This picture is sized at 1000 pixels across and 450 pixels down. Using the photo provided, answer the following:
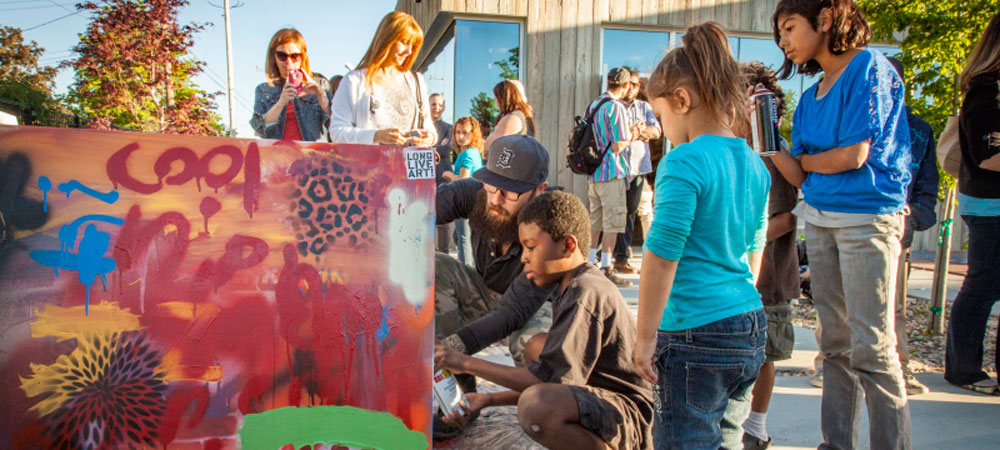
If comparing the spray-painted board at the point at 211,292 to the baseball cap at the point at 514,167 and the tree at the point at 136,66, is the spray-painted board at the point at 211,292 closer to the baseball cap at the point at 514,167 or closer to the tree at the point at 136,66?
the baseball cap at the point at 514,167

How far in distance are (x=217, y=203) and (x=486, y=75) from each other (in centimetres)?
586

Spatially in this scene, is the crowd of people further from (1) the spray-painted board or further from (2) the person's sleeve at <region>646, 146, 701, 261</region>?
(1) the spray-painted board

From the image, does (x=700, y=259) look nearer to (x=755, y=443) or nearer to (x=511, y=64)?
(x=755, y=443)

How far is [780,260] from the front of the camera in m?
2.34

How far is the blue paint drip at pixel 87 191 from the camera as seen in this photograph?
1.57 meters

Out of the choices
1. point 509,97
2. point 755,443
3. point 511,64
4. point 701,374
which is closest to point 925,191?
point 755,443

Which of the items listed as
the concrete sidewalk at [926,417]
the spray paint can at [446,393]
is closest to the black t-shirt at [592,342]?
the spray paint can at [446,393]

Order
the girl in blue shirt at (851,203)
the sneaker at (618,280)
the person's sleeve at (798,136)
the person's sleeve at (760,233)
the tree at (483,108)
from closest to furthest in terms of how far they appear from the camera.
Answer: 1. the person's sleeve at (760,233)
2. the girl in blue shirt at (851,203)
3. the person's sleeve at (798,136)
4. the sneaker at (618,280)
5. the tree at (483,108)

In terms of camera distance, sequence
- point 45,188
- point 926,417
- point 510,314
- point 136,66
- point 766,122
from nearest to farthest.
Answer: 1. point 45,188
2. point 766,122
3. point 510,314
4. point 926,417
5. point 136,66

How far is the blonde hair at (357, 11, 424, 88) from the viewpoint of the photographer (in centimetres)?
299

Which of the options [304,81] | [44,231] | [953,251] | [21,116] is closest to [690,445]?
[44,231]

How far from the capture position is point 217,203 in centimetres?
164

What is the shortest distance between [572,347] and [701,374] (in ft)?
1.24

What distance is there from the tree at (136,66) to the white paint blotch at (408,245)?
45.5ft
